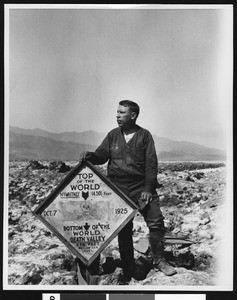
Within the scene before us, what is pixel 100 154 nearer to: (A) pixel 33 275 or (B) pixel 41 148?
(B) pixel 41 148

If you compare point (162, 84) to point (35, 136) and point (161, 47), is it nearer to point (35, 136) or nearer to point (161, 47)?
point (161, 47)

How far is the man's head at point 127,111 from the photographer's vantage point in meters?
1.86

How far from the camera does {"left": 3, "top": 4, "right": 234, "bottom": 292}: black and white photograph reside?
6.05ft

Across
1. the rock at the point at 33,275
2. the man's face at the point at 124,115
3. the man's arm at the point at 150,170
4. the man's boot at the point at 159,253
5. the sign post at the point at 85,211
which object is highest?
the man's face at the point at 124,115

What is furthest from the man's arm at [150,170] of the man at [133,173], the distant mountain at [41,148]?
the distant mountain at [41,148]

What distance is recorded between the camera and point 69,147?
1.85m

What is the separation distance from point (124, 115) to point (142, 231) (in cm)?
45

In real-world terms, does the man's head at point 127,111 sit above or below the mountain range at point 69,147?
above

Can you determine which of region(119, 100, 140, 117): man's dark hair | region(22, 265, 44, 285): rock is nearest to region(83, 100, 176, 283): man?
region(119, 100, 140, 117): man's dark hair

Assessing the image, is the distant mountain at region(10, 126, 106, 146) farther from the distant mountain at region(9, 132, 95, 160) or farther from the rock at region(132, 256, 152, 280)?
the rock at region(132, 256, 152, 280)

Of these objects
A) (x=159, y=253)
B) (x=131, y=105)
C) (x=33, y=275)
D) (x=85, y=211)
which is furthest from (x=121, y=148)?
(x=33, y=275)

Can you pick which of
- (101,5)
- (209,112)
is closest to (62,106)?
(101,5)

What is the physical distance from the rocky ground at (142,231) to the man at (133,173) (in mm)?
25

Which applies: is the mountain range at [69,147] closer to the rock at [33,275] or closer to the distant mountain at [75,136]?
the distant mountain at [75,136]
